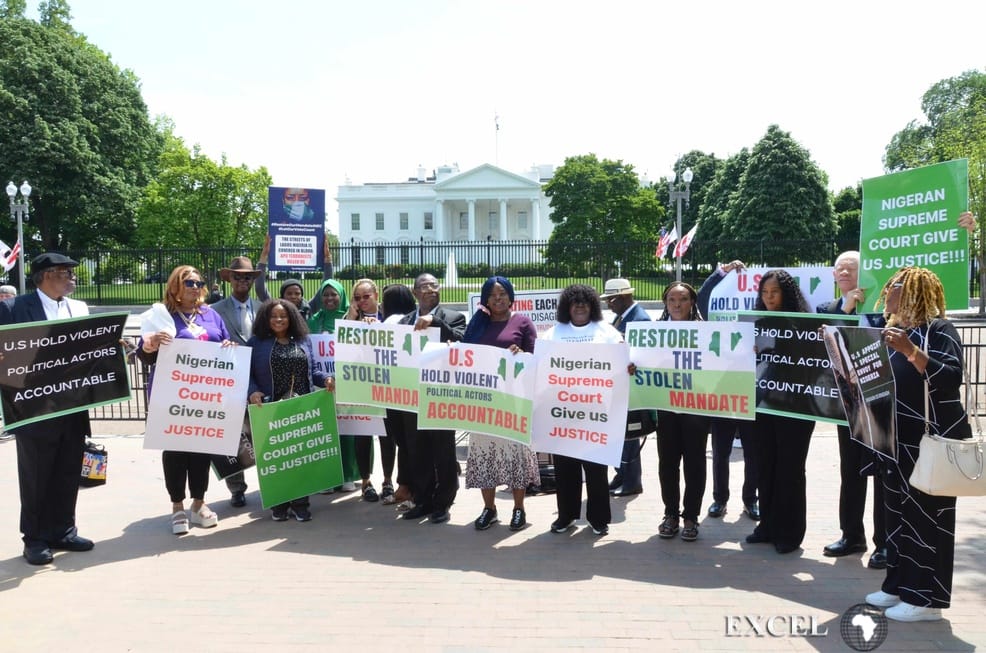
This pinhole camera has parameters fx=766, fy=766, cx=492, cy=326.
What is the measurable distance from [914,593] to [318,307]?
5962mm

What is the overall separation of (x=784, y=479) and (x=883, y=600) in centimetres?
116

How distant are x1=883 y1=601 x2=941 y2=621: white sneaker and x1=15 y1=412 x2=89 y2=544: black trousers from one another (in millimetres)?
5641

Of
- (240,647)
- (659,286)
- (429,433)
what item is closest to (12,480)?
(429,433)

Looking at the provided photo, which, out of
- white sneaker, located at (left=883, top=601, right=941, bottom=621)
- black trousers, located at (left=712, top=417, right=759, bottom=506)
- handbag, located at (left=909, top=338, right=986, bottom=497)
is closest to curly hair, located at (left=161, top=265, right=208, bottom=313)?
black trousers, located at (left=712, top=417, right=759, bottom=506)

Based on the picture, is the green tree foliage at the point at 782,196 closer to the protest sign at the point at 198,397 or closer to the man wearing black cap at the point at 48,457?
the protest sign at the point at 198,397

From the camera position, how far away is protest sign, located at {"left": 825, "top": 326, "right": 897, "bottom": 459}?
4328 mm

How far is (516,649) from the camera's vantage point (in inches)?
160

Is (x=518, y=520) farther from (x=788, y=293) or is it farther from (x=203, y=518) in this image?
(x=788, y=293)

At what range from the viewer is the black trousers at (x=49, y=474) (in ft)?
18.2

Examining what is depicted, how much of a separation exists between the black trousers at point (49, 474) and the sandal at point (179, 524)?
714 mm

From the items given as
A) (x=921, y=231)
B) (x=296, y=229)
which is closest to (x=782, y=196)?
(x=296, y=229)

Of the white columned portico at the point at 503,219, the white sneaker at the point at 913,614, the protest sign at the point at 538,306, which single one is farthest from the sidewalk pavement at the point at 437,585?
the white columned portico at the point at 503,219

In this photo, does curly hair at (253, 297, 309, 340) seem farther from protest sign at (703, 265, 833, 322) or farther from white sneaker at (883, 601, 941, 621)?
white sneaker at (883, 601, 941, 621)

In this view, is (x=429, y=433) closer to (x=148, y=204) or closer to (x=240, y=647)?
(x=240, y=647)
